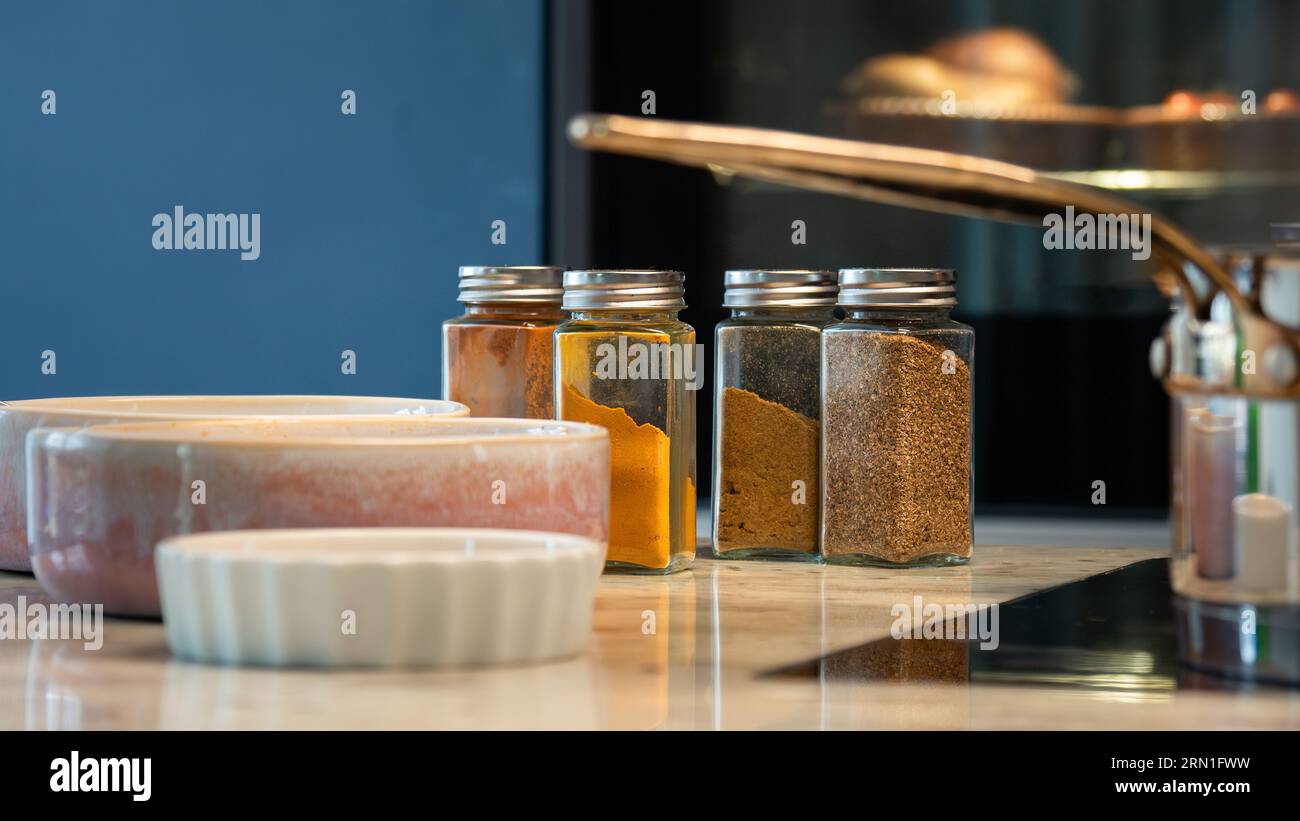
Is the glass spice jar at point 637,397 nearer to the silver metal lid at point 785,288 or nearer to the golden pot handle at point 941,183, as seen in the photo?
the silver metal lid at point 785,288

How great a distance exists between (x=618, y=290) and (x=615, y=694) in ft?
1.27

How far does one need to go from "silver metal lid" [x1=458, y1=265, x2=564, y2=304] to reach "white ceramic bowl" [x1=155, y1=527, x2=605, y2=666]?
390mm

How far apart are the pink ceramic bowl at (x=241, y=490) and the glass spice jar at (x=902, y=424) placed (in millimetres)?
218

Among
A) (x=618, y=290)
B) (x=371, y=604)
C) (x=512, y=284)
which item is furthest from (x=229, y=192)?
(x=371, y=604)

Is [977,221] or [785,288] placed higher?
[977,221]

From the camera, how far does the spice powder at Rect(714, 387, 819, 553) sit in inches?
36.4

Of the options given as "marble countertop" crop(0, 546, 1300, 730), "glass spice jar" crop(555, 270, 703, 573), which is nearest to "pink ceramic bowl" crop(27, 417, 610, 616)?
"marble countertop" crop(0, 546, 1300, 730)

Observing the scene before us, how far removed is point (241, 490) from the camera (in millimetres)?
681

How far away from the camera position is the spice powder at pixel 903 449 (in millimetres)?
887

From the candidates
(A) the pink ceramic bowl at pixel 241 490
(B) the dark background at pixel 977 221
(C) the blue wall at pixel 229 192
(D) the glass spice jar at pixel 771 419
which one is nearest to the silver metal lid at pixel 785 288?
(D) the glass spice jar at pixel 771 419

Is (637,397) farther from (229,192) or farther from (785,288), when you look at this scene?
(229,192)

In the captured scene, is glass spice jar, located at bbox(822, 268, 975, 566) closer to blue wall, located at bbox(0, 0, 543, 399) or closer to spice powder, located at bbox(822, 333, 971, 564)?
spice powder, located at bbox(822, 333, 971, 564)
